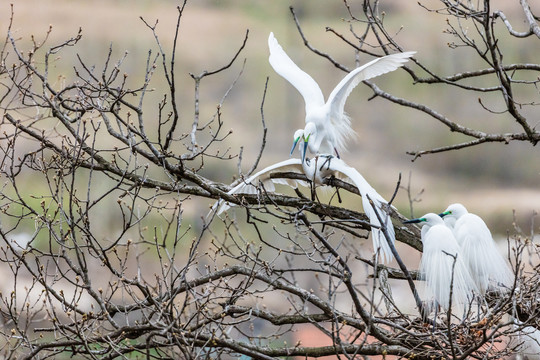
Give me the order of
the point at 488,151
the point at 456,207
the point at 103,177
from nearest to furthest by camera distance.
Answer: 1. the point at 456,207
2. the point at 103,177
3. the point at 488,151

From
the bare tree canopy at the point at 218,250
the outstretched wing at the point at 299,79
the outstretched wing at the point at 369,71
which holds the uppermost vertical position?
the outstretched wing at the point at 299,79

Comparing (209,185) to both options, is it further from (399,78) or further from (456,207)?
(399,78)

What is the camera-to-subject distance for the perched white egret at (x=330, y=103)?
9.52 feet

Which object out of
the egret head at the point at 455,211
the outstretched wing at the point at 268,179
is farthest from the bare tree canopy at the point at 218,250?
the egret head at the point at 455,211

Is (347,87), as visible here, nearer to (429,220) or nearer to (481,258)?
(429,220)

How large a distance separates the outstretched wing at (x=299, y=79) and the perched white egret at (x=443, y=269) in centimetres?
105

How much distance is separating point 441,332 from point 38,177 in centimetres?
546

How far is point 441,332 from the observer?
181cm

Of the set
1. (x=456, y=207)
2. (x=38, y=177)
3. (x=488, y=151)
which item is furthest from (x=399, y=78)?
(x=456, y=207)

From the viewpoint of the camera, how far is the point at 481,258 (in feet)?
8.34

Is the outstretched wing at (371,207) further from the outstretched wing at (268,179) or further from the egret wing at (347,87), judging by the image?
the egret wing at (347,87)

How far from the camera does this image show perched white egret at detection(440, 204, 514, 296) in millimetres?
2533

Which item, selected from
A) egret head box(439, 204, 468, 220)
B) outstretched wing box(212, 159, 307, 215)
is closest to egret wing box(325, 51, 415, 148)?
outstretched wing box(212, 159, 307, 215)

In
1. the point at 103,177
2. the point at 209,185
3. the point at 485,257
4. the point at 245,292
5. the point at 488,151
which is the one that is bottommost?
the point at 245,292
